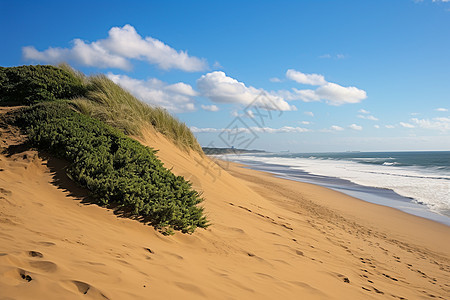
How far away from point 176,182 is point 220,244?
1.41 meters

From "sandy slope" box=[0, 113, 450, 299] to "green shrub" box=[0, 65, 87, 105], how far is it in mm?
3833

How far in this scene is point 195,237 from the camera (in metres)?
4.52

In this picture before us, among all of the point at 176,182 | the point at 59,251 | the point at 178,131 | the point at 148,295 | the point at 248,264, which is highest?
the point at 178,131

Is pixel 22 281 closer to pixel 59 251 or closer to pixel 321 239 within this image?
pixel 59 251

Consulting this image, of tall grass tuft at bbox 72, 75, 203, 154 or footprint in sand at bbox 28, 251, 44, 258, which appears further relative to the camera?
tall grass tuft at bbox 72, 75, 203, 154

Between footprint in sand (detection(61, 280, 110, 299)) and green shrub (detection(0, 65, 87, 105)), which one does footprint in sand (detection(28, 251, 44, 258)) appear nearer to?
footprint in sand (detection(61, 280, 110, 299))

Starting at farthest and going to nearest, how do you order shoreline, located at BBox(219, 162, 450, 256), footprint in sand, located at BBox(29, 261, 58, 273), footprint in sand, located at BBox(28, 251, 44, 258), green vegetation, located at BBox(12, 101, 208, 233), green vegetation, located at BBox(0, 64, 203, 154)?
green vegetation, located at BBox(0, 64, 203, 154)
shoreline, located at BBox(219, 162, 450, 256)
green vegetation, located at BBox(12, 101, 208, 233)
footprint in sand, located at BBox(28, 251, 44, 258)
footprint in sand, located at BBox(29, 261, 58, 273)

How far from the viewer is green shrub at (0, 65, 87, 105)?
966 centimetres

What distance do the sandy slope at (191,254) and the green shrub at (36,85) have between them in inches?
151

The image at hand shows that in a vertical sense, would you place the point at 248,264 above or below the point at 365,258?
above

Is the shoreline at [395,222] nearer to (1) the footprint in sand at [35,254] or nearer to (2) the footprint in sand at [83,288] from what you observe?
(2) the footprint in sand at [83,288]

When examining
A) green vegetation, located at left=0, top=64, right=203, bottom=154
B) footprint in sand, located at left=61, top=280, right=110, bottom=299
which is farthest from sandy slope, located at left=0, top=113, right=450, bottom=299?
green vegetation, located at left=0, top=64, right=203, bottom=154

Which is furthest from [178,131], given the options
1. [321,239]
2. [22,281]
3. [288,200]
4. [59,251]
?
[22,281]

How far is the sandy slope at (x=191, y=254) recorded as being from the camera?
96.7 inches
